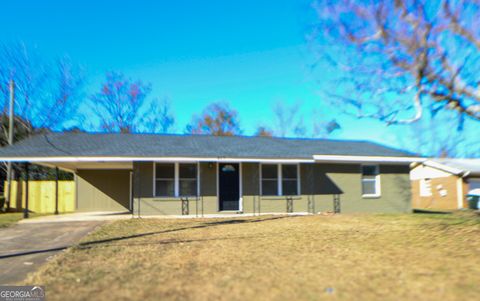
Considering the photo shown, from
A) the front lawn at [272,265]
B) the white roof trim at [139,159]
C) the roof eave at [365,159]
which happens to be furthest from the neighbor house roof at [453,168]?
the front lawn at [272,265]

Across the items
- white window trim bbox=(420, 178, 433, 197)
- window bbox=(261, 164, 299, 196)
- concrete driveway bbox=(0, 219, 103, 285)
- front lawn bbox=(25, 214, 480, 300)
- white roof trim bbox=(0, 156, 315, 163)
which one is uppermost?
white roof trim bbox=(0, 156, 315, 163)

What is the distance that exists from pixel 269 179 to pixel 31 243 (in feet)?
29.8

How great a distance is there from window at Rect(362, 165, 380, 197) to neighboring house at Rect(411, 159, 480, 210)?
5702mm

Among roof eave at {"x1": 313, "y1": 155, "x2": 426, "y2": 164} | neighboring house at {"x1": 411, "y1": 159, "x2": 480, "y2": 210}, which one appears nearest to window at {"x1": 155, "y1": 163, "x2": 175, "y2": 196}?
roof eave at {"x1": 313, "y1": 155, "x2": 426, "y2": 164}

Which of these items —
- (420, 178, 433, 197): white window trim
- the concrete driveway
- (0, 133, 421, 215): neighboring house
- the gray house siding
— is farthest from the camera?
(420, 178, 433, 197): white window trim

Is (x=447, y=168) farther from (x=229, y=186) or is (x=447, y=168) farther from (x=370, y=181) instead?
(x=229, y=186)

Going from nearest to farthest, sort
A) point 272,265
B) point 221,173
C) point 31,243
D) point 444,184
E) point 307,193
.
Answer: point 272,265 < point 31,243 < point 221,173 < point 307,193 < point 444,184

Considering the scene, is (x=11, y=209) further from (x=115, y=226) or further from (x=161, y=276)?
(x=161, y=276)

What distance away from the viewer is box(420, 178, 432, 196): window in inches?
934

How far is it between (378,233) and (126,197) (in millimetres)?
12573

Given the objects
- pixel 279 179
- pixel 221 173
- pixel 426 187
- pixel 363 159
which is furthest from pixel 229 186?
pixel 426 187

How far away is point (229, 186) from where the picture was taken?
1473cm

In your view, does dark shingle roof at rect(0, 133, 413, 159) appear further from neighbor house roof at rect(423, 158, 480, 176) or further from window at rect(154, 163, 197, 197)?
neighbor house roof at rect(423, 158, 480, 176)

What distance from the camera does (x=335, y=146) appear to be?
57.7ft
